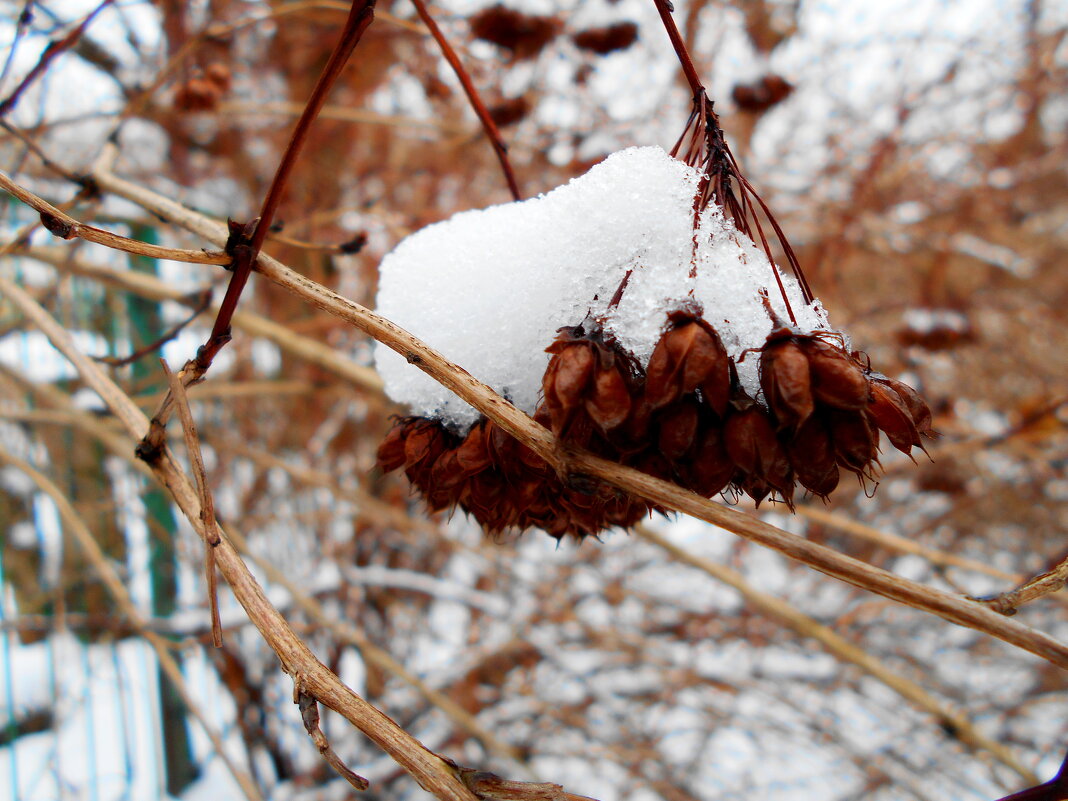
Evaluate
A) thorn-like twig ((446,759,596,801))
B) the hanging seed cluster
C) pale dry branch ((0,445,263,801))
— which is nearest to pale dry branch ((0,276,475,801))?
thorn-like twig ((446,759,596,801))

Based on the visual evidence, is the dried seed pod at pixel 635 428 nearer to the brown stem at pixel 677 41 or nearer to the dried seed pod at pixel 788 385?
the dried seed pod at pixel 788 385

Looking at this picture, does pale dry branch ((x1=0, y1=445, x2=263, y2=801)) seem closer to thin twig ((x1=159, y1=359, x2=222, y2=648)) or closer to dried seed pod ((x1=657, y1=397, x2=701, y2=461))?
thin twig ((x1=159, y1=359, x2=222, y2=648))

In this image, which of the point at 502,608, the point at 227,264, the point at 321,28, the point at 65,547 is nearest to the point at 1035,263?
the point at 502,608

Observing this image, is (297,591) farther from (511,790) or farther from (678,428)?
(678,428)

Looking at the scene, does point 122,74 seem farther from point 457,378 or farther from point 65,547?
point 457,378

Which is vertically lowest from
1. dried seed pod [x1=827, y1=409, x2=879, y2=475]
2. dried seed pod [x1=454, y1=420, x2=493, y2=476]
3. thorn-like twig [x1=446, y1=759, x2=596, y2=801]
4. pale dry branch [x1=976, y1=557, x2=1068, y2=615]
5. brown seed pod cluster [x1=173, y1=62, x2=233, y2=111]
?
thorn-like twig [x1=446, y1=759, x2=596, y2=801]

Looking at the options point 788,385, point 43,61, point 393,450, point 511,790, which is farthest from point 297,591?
point 788,385
